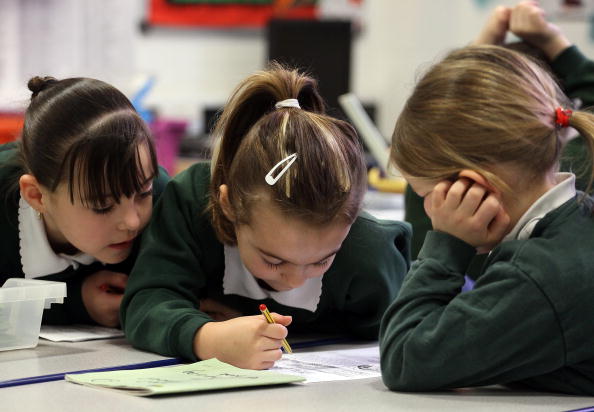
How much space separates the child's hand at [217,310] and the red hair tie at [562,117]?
0.57 meters

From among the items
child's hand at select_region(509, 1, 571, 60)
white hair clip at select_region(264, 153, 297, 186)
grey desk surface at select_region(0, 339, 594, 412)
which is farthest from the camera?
child's hand at select_region(509, 1, 571, 60)

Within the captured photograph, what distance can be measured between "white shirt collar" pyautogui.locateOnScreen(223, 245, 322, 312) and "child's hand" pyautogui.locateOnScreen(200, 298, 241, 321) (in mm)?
58

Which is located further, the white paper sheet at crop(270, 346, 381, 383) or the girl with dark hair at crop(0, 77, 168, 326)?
the girl with dark hair at crop(0, 77, 168, 326)

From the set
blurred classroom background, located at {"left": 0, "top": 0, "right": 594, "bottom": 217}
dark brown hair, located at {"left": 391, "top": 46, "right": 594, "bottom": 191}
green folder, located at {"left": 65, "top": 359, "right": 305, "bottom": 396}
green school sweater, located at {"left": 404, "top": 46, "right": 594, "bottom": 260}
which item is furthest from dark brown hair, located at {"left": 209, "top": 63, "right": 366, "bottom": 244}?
blurred classroom background, located at {"left": 0, "top": 0, "right": 594, "bottom": 217}

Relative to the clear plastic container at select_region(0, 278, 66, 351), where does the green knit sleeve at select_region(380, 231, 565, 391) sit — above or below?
above

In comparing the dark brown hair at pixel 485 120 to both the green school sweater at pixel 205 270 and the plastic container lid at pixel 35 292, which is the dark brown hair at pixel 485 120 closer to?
the green school sweater at pixel 205 270

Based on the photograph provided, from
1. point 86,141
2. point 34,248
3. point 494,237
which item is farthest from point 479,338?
point 34,248

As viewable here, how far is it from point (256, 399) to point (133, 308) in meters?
0.37

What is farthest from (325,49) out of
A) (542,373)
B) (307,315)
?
(542,373)

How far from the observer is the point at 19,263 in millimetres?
1400

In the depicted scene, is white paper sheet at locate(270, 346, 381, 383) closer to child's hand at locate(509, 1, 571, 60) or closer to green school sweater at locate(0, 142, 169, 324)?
green school sweater at locate(0, 142, 169, 324)

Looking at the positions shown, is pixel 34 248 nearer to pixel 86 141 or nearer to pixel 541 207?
pixel 86 141

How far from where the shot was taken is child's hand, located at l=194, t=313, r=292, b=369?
1.09 meters

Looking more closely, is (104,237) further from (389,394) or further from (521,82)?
(521,82)
